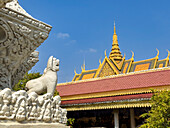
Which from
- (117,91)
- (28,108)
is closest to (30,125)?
(28,108)

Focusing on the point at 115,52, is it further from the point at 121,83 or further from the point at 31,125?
the point at 31,125

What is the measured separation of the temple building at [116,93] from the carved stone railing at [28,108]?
7526mm

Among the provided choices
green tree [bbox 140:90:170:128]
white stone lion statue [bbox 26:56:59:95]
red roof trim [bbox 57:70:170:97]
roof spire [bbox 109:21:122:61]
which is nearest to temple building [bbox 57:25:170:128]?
red roof trim [bbox 57:70:170:97]

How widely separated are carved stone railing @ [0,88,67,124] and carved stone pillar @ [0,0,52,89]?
870mm

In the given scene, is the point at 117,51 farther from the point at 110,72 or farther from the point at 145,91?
the point at 145,91

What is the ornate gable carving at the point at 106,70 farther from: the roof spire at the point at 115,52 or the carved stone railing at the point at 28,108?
the carved stone railing at the point at 28,108

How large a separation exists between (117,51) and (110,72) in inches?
169

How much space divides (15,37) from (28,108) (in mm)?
1373

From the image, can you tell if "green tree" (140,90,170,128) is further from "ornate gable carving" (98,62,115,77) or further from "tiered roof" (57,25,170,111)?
"ornate gable carving" (98,62,115,77)

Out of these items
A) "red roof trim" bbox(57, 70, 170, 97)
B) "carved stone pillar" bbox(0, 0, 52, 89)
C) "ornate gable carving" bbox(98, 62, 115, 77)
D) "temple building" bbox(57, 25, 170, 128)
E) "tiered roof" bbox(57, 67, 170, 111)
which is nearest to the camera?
"carved stone pillar" bbox(0, 0, 52, 89)

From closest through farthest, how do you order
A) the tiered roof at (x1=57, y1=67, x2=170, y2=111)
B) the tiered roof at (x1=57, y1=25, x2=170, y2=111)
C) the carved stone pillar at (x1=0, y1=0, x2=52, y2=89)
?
the carved stone pillar at (x1=0, y1=0, x2=52, y2=89) < the tiered roof at (x1=57, y1=67, x2=170, y2=111) < the tiered roof at (x1=57, y1=25, x2=170, y2=111)

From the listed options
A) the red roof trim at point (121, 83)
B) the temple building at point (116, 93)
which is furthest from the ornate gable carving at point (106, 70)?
the red roof trim at point (121, 83)

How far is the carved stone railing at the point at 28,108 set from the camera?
262 centimetres

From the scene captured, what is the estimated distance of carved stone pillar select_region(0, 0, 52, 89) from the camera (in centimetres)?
350
